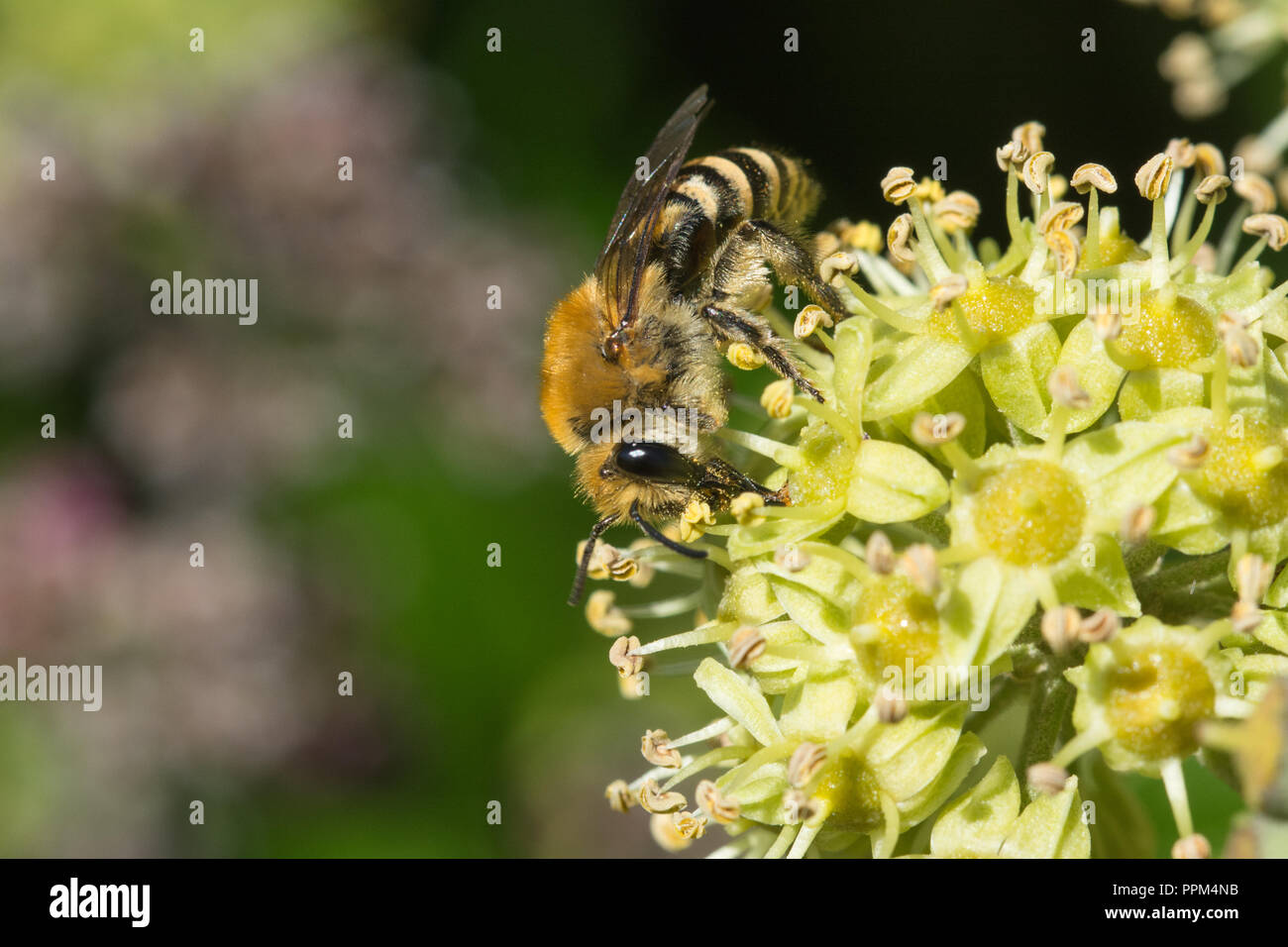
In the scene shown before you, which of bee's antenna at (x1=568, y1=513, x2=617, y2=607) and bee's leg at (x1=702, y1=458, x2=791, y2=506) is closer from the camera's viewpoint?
bee's leg at (x1=702, y1=458, x2=791, y2=506)

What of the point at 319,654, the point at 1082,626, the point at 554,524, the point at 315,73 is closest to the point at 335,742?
the point at 319,654

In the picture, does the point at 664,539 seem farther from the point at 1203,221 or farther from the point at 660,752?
the point at 1203,221

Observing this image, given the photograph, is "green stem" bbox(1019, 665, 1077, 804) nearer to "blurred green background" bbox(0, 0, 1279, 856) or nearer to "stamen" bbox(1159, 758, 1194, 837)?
"stamen" bbox(1159, 758, 1194, 837)

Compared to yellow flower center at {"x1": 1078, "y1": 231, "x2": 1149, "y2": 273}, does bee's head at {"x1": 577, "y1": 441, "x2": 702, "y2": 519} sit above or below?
below

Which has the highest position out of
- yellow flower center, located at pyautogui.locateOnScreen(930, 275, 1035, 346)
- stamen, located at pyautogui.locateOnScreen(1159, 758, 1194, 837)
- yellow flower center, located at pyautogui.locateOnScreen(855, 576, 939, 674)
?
yellow flower center, located at pyautogui.locateOnScreen(930, 275, 1035, 346)

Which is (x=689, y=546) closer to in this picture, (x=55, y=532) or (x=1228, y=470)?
(x=1228, y=470)

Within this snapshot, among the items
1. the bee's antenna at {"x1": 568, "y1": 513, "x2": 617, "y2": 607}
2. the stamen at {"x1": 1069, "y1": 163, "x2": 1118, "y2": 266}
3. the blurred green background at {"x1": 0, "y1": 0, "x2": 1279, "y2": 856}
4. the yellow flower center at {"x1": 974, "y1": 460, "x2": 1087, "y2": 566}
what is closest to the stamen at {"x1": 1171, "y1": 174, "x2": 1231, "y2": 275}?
the stamen at {"x1": 1069, "y1": 163, "x2": 1118, "y2": 266}

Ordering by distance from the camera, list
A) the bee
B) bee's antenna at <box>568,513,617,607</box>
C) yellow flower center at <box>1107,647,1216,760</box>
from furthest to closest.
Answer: bee's antenna at <box>568,513,617,607</box>, the bee, yellow flower center at <box>1107,647,1216,760</box>
